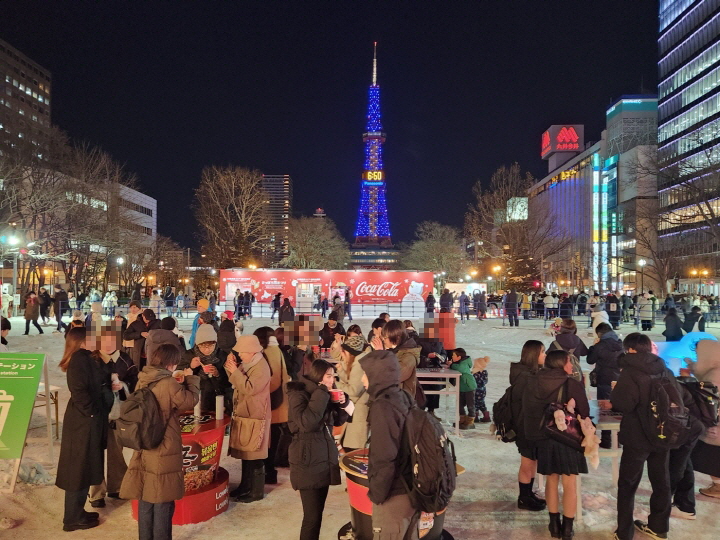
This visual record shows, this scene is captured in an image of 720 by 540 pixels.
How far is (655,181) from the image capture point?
230 feet

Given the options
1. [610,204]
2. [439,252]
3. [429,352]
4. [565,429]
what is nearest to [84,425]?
[565,429]

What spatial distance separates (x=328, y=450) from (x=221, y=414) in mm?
1601

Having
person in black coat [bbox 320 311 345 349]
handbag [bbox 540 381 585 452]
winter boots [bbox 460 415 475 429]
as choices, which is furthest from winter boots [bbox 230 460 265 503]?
→ person in black coat [bbox 320 311 345 349]

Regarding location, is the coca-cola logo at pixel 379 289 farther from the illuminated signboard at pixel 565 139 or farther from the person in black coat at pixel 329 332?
A: the illuminated signboard at pixel 565 139

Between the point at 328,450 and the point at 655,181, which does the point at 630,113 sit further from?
the point at 328,450

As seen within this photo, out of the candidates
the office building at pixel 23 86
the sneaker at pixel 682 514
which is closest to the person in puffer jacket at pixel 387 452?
the sneaker at pixel 682 514

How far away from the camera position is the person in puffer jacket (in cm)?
296

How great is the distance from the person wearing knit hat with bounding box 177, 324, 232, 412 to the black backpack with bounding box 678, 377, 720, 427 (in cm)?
438

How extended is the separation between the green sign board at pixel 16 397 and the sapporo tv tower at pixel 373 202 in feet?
536

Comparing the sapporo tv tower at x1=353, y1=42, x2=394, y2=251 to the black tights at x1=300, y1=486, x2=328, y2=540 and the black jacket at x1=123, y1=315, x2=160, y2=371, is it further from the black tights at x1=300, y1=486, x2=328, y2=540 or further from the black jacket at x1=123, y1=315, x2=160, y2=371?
the black tights at x1=300, y1=486, x2=328, y2=540

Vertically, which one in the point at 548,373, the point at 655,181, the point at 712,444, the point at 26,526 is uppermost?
the point at 655,181

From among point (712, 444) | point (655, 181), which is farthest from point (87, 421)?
point (655, 181)

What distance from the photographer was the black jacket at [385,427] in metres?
2.96

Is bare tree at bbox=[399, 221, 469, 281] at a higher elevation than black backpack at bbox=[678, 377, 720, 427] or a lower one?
higher
